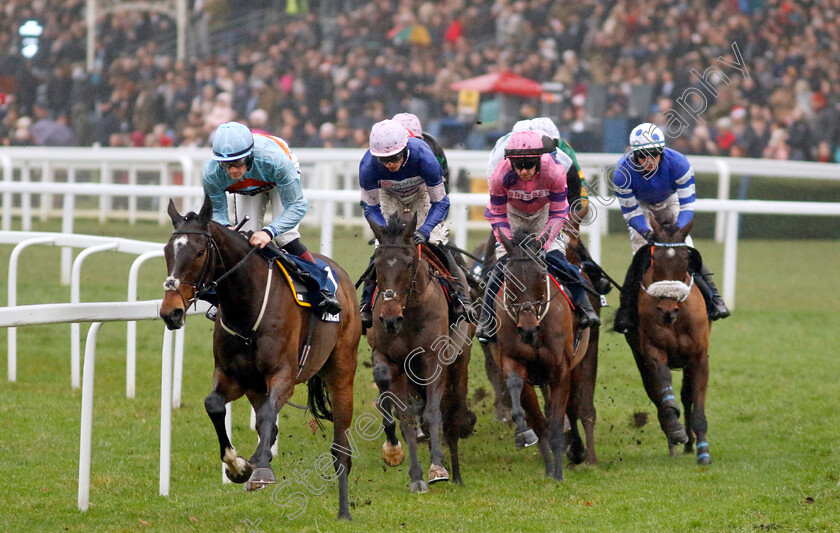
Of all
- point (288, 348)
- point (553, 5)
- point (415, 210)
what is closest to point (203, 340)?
point (415, 210)

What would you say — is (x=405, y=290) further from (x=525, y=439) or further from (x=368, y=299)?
(x=525, y=439)

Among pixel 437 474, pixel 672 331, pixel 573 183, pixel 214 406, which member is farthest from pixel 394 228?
pixel 672 331

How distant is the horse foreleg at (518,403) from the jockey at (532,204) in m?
0.26

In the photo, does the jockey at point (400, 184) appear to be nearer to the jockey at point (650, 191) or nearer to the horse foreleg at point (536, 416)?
the horse foreleg at point (536, 416)

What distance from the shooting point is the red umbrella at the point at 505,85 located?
1758cm

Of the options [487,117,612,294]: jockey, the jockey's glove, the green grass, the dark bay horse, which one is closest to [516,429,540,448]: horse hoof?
the green grass

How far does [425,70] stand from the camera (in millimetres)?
20016

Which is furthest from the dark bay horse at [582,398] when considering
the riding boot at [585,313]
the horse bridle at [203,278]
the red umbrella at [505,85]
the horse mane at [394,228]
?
the red umbrella at [505,85]

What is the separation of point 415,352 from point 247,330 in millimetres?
1383

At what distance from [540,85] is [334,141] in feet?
11.9

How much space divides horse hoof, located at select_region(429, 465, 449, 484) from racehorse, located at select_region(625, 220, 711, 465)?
1.53 metres

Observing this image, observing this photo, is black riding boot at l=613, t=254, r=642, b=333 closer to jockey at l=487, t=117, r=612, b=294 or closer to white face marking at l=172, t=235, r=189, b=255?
jockey at l=487, t=117, r=612, b=294

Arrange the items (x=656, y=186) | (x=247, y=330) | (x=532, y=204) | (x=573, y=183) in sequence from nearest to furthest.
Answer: (x=247, y=330), (x=532, y=204), (x=656, y=186), (x=573, y=183)

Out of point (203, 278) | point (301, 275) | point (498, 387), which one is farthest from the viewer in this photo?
point (498, 387)
